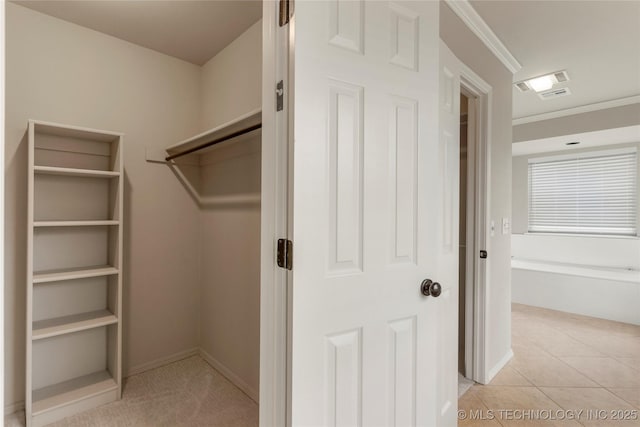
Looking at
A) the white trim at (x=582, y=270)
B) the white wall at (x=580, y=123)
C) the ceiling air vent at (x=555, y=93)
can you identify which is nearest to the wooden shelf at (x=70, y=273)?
the ceiling air vent at (x=555, y=93)

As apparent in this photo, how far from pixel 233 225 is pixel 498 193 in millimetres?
2051

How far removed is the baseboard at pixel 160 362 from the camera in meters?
2.41

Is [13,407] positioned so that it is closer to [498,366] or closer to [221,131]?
[221,131]

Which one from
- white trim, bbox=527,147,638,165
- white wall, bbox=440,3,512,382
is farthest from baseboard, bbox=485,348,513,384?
white trim, bbox=527,147,638,165

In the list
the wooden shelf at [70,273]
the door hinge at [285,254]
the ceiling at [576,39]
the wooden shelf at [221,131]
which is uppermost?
the ceiling at [576,39]

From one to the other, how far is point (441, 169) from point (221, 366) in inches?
82.2

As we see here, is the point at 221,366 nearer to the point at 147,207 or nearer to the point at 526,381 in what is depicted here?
the point at 147,207

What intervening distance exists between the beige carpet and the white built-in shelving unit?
116 mm

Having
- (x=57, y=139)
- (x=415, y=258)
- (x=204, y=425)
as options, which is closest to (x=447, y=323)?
(x=415, y=258)

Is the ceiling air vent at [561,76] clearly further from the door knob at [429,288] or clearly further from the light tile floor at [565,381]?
the door knob at [429,288]

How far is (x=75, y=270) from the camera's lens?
6.95ft

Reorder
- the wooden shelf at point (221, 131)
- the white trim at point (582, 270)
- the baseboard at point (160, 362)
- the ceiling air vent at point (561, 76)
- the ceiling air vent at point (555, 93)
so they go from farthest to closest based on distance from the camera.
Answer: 1. the white trim at point (582, 270)
2. the ceiling air vent at point (555, 93)
3. the ceiling air vent at point (561, 76)
4. the baseboard at point (160, 362)
5. the wooden shelf at point (221, 131)

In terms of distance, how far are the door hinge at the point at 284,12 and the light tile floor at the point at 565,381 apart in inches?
88.6

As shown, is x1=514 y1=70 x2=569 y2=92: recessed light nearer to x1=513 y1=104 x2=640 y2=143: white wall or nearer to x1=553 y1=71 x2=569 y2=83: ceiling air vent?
x1=553 y1=71 x2=569 y2=83: ceiling air vent
